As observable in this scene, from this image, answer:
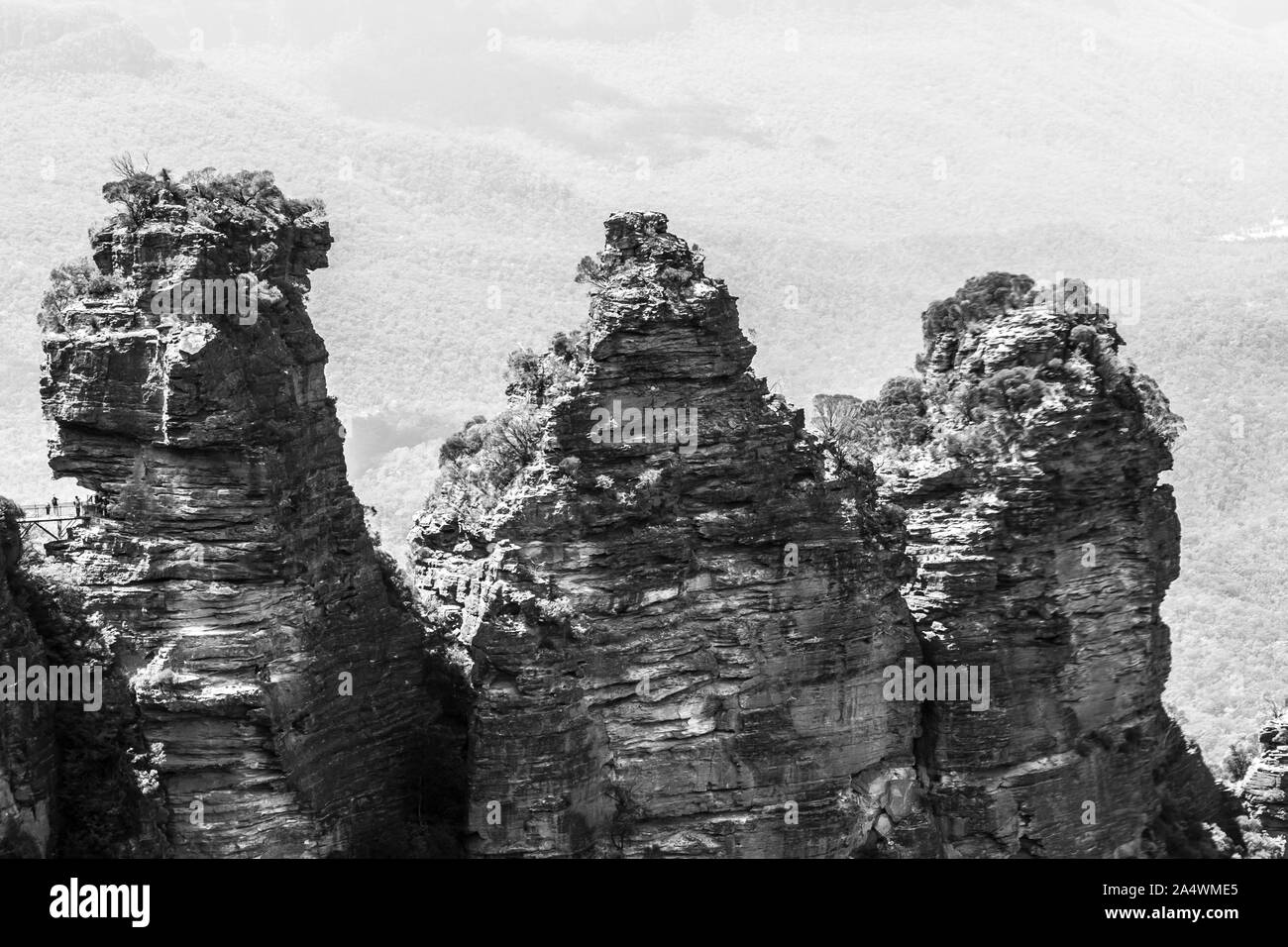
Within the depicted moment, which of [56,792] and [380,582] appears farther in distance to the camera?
[380,582]

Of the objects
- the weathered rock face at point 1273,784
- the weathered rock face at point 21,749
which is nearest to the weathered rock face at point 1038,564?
the weathered rock face at point 1273,784

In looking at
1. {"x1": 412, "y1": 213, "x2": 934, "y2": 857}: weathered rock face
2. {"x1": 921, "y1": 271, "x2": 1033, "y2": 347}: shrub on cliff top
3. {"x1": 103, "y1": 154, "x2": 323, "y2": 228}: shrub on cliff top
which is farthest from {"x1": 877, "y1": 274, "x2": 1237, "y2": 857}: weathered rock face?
{"x1": 103, "y1": 154, "x2": 323, "y2": 228}: shrub on cliff top

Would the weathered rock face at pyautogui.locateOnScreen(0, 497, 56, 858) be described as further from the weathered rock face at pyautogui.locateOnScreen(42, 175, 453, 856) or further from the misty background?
the misty background

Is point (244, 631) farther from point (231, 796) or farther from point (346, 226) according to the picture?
point (346, 226)

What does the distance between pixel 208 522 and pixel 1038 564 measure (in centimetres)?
A: 2155

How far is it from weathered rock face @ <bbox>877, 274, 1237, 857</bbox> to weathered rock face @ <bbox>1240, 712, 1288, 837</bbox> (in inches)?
258

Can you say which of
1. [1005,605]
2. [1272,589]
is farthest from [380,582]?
[1272,589]

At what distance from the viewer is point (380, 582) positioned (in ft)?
167

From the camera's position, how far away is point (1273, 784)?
6462cm

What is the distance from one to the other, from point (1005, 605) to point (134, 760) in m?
22.1

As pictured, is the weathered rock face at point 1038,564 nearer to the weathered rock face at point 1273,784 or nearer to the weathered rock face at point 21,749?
the weathered rock face at point 1273,784

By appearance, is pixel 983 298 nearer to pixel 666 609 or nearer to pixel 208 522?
pixel 666 609

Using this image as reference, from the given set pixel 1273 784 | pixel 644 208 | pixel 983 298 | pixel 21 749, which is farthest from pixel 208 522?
pixel 644 208
